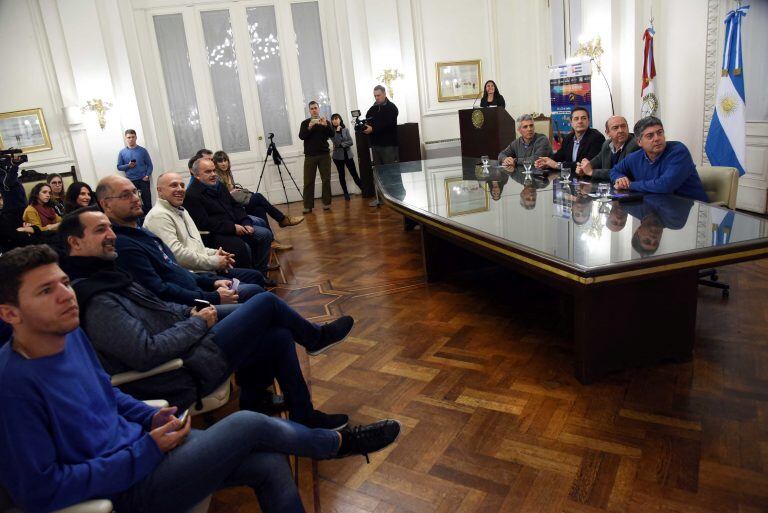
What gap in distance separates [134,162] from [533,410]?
23.4 feet

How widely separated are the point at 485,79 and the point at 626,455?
8157 mm

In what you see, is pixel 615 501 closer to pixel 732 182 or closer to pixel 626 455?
pixel 626 455

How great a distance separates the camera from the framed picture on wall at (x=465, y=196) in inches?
132

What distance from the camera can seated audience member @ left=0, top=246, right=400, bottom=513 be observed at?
1192 millimetres

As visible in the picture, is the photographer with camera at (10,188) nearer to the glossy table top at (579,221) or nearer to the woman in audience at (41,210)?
the woman in audience at (41,210)

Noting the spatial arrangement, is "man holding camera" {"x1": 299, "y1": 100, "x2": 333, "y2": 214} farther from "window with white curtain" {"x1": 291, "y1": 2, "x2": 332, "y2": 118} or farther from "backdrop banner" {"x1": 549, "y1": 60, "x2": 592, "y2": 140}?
"backdrop banner" {"x1": 549, "y1": 60, "x2": 592, "y2": 140}

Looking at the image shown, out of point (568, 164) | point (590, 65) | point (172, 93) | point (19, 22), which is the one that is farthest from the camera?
point (172, 93)

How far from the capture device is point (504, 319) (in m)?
3.29

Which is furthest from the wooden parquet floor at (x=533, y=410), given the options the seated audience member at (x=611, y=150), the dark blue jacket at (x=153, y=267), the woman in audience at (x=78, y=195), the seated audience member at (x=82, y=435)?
the woman in audience at (x=78, y=195)

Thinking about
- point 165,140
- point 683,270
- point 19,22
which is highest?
point 19,22

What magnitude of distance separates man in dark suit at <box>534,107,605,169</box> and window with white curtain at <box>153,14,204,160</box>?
6033 mm

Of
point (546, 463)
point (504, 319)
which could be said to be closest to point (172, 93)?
point (504, 319)

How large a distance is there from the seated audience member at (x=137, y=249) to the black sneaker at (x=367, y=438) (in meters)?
0.87

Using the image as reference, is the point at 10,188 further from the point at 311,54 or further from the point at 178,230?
the point at 311,54
